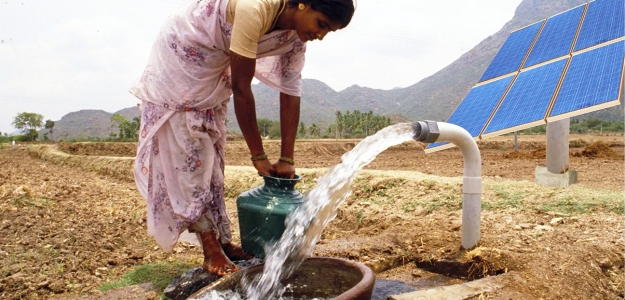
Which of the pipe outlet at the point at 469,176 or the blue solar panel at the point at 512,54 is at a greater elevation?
the blue solar panel at the point at 512,54

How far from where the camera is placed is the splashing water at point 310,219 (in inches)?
77.0

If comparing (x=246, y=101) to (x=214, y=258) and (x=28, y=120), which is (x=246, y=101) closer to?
(x=214, y=258)

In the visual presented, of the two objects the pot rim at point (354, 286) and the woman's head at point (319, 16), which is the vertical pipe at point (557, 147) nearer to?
the woman's head at point (319, 16)

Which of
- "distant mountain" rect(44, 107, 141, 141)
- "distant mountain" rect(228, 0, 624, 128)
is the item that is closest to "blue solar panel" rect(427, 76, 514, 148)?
"distant mountain" rect(228, 0, 624, 128)

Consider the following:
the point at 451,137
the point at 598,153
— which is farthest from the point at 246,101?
the point at 598,153

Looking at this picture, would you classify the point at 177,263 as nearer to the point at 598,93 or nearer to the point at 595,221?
the point at 595,221

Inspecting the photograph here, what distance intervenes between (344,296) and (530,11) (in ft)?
Answer: 538

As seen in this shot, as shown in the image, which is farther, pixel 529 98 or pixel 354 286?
pixel 529 98

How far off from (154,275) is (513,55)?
16.3ft

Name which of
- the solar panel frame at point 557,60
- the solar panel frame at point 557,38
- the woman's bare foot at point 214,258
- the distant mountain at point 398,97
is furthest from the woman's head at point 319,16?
the distant mountain at point 398,97

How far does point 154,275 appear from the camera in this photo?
2.75 meters

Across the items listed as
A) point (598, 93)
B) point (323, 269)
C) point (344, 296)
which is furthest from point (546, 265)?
point (598, 93)

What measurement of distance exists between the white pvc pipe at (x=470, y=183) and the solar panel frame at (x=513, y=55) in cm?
301

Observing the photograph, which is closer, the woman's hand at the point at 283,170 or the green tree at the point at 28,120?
the woman's hand at the point at 283,170
